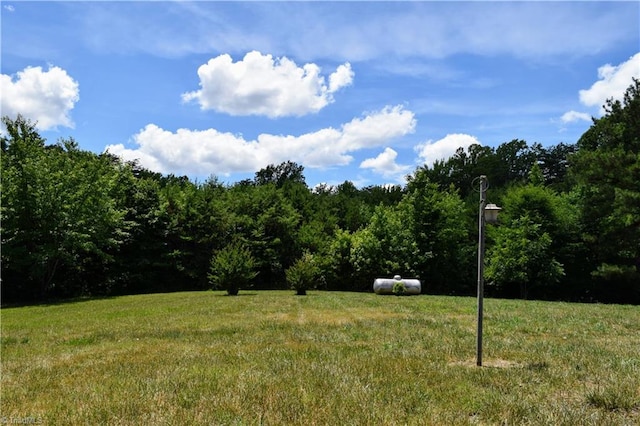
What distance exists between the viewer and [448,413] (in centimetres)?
514

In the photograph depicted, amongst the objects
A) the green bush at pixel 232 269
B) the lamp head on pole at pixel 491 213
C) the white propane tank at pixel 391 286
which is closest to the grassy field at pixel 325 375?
the lamp head on pole at pixel 491 213

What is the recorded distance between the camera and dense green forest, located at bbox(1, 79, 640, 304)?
2956 centimetres

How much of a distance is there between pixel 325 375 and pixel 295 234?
46624 millimetres

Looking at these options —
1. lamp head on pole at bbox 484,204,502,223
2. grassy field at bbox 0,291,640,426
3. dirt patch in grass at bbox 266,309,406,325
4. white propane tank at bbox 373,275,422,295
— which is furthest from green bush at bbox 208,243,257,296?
lamp head on pole at bbox 484,204,502,223

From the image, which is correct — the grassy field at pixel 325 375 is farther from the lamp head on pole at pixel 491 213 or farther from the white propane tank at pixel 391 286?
the white propane tank at pixel 391 286

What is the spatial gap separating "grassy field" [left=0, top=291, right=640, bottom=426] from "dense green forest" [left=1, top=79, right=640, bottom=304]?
720 inches

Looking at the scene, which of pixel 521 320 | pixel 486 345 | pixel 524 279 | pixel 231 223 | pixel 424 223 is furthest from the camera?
pixel 231 223

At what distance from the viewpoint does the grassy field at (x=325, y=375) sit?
202 inches

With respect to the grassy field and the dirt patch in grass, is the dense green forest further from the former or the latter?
the grassy field

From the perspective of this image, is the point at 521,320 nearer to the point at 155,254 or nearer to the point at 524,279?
the point at 524,279

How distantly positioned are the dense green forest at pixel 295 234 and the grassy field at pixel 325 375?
18.3 m

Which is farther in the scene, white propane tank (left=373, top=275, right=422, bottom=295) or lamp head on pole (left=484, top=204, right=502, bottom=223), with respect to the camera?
white propane tank (left=373, top=275, right=422, bottom=295)

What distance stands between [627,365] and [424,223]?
37.1 m

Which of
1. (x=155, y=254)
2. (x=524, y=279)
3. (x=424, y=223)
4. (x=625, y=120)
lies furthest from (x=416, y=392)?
(x=155, y=254)
